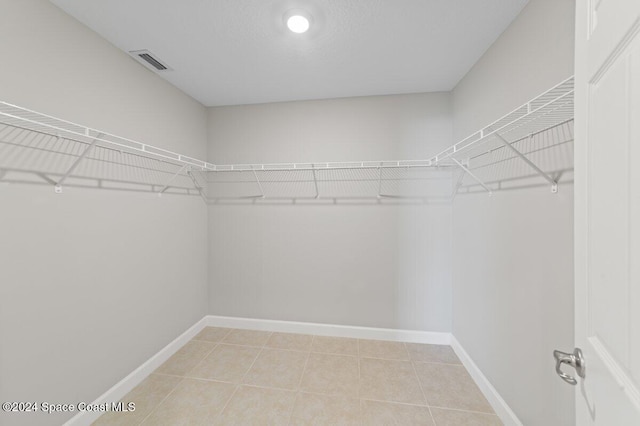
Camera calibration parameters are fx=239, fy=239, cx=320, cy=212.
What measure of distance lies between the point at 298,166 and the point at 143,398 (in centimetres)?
206

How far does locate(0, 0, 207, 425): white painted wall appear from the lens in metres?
1.10

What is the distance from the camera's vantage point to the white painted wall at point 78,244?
110 centimetres

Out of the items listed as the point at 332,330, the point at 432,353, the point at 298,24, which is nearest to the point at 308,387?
the point at 332,330

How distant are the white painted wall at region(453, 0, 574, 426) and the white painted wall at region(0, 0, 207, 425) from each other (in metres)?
2.42

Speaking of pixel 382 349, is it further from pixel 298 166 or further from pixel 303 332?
pixel 298 166

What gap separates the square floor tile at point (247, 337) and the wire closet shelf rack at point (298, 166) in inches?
53.2

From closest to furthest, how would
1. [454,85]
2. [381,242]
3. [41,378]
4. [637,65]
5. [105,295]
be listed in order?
[637,65]
[41,378]
[105,295]
[454,85]
[381,242]

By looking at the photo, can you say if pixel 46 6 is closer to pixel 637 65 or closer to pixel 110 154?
pixel 110 154

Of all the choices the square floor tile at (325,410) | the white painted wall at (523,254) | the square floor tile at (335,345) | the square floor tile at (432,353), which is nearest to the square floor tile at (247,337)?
the square floor tile at (335,345)

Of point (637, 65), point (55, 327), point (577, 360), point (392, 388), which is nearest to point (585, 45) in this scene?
point (637, 65)

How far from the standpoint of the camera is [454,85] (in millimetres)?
2078

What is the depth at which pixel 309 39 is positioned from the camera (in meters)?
1.51

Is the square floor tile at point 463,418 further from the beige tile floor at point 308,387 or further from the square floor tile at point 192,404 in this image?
the square floor tile at point 192,404

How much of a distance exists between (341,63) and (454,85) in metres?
1.06
